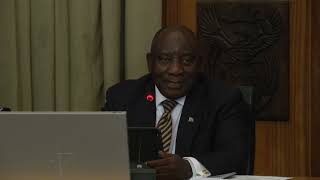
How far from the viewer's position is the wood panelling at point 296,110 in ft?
11.0

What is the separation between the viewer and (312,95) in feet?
11.0

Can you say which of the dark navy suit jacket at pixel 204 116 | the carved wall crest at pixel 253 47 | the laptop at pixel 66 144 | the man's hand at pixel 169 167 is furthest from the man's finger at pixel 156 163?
the carved wall crest at pixel 253 47

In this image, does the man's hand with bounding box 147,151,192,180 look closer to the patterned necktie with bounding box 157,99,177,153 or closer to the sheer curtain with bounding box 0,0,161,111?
the patterned necktie with bounding box 157,99,177,153

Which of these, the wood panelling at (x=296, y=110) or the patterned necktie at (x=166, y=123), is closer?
the patterned necktie at (x=166, y=123)

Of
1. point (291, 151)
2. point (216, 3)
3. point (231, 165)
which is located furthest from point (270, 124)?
point (231, 165)

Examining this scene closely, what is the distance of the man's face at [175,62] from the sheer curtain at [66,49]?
519 millimetres

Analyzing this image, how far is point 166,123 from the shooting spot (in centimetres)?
275

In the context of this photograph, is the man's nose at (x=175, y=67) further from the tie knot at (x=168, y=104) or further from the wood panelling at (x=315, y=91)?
the wood panelling at (x=315, y=91)

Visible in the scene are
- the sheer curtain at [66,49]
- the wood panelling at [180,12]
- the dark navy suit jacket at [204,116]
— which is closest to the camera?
the dark navy suit jacket at [204,116]

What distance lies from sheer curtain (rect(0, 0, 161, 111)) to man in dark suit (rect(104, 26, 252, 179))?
0.45 meters

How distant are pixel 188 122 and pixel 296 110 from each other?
34.0 inches

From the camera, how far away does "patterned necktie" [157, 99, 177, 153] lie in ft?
8.87

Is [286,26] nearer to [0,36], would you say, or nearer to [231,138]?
[231,138]

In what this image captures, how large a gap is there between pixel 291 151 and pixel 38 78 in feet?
4.35
